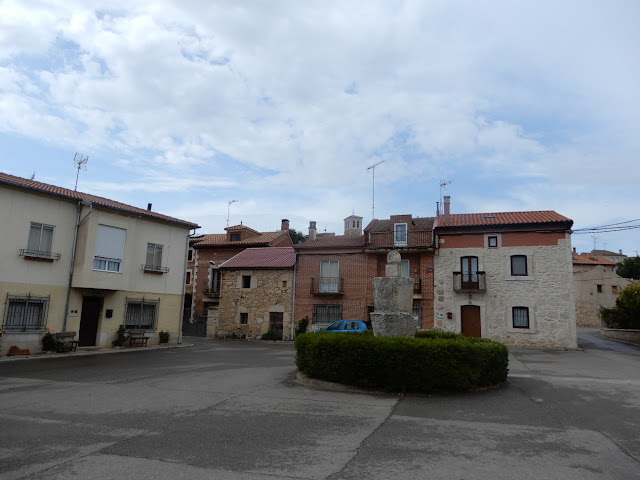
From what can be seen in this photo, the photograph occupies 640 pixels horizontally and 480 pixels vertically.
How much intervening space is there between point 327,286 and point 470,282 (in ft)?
28.6

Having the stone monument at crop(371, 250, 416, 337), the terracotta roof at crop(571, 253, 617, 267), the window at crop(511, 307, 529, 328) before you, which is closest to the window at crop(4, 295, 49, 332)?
the stone monument at crop(371, 250, 416, 337)

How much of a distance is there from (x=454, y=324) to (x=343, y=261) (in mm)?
7725

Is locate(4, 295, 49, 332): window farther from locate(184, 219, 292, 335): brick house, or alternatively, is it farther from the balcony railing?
locate(184, 219, 292, 335): brick house

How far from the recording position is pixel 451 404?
821 centimetres

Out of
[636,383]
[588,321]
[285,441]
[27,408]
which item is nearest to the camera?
[285,441]

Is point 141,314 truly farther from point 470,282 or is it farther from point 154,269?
point 470,282

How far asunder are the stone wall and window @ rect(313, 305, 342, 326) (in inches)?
238

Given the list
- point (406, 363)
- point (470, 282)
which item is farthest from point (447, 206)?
point (406, 363)

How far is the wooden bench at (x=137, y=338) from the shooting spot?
67.4ft

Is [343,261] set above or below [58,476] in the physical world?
above

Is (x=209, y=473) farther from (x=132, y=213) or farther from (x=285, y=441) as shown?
(x=132, y=213)

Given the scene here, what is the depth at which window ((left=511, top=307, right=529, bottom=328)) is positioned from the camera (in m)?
23.9

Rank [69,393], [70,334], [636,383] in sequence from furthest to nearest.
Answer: [70,334]
[636,383]
[69,393]

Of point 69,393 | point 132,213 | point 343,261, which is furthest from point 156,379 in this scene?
point 343,261
